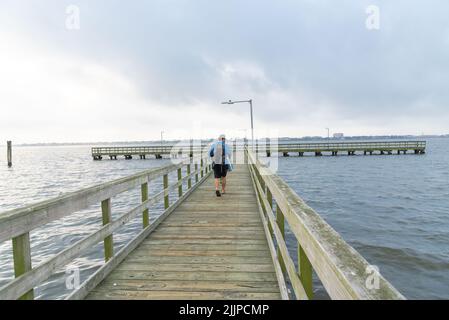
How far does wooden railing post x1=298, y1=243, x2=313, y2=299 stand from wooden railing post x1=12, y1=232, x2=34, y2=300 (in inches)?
79.7

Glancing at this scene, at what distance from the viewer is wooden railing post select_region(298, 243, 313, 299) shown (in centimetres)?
204

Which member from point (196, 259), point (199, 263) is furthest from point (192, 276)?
point (196, 259)

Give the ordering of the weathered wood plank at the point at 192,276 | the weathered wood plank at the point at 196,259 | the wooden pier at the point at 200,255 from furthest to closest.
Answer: the weathered wood plank at the point at 196,259, the weathered wood plank at the point at 192,276, the wooden pier at the point at 200,255

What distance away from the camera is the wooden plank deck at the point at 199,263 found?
3258mm

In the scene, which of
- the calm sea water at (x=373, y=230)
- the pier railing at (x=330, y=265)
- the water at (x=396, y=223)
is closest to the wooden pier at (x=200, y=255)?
the pier railing at (x=330, y=265)

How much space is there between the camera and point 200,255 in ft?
14.2

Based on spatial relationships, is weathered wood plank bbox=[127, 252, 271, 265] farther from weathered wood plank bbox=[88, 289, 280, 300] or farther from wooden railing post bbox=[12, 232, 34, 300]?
wooden railing post bbox=[12, 232, 34, 300]

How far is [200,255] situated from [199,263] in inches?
11.7

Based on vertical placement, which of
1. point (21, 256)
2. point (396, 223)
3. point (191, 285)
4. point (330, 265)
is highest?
point (330, 265)

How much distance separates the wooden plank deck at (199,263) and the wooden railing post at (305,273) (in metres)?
1.21

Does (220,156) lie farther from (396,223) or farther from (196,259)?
(396,223)

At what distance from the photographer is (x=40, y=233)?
11102 millimetres

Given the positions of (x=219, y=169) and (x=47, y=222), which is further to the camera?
(x=219, y=169)

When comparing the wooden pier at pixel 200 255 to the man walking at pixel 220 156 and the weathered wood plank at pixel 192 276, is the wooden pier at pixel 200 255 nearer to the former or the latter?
the weathered wood plank at pixel 192 276
